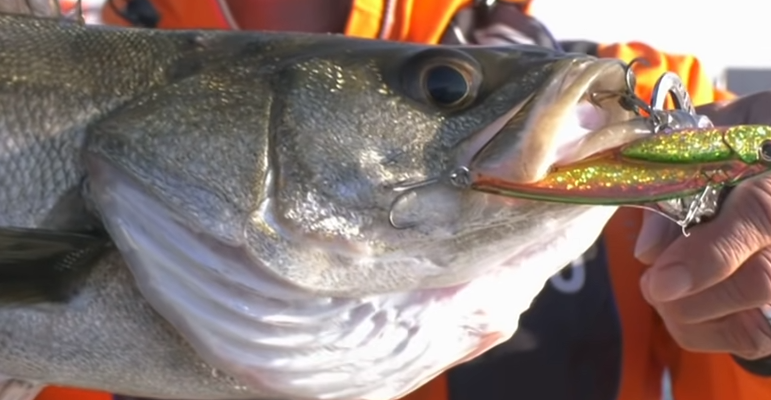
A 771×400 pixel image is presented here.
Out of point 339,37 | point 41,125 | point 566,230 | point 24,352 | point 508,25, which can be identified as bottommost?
point 24,352

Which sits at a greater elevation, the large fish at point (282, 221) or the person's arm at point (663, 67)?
the person's arm at point (663, 67)

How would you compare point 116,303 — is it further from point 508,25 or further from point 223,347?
point 508,25

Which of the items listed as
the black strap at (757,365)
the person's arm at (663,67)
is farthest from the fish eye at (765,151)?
the person's arm at (663,67)

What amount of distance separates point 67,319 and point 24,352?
76 millimetres

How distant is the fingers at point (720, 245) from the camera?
4.81 feet

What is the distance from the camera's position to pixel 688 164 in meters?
1.12

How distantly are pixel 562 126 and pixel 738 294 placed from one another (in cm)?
53

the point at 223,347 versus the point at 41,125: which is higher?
the point at 41,125

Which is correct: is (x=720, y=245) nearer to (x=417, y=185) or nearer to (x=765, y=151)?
(x=765, y=151)

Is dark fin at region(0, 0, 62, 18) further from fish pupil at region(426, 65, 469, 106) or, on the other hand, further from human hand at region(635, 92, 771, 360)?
human hand at region(635, 92, 771, 360)

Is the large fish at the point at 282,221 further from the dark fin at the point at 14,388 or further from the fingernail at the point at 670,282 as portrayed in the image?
the fingernail at the point at 670,282

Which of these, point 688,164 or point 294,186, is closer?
point 688,164

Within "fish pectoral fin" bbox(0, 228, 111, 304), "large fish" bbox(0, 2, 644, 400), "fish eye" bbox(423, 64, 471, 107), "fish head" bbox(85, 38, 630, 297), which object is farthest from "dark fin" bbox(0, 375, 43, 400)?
"fish eye" bbox(423, 64, 471, 107)

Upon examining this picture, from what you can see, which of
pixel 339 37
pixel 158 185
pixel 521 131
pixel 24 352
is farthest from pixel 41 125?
pixel 521 131
